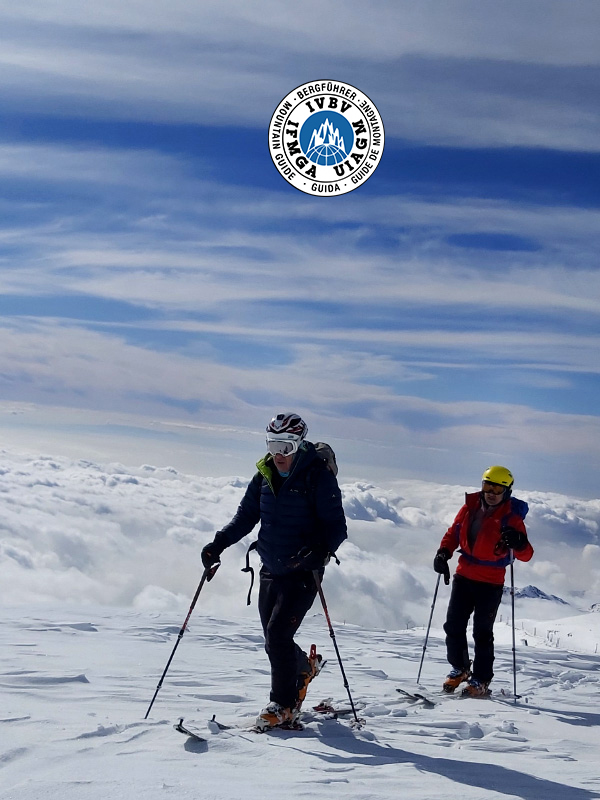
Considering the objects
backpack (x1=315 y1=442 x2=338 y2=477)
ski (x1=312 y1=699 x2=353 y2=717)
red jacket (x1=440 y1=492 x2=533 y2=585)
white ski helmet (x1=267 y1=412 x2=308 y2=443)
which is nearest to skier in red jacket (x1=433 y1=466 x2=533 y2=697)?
red jacket (x1=440 y1=492 x2=533 y2=585)

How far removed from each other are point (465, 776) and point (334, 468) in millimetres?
2576

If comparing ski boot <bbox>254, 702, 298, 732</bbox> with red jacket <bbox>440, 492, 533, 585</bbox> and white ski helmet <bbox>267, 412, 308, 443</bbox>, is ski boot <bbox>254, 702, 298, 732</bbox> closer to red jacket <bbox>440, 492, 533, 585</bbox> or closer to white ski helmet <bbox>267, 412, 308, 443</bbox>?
white ski helmet <bbox>267, 412, 308, 443</bbox>

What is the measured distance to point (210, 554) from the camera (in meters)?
6.64

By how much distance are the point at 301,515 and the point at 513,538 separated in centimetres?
293

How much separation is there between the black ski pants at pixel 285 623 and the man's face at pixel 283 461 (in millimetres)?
894

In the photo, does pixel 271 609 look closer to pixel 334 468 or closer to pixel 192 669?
→ pixel 334 468

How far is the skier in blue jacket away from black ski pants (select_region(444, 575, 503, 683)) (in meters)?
2.70

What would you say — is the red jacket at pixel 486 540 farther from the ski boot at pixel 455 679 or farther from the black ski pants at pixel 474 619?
the ski boot at pixel 455 679

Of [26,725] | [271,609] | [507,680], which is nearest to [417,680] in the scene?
[507,680]

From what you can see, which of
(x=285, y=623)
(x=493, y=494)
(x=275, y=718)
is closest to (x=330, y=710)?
(x=275, y=718)

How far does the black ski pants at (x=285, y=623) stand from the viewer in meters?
6.23

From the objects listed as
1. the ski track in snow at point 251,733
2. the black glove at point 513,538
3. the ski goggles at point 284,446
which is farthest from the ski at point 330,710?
the black glove at point 513,538

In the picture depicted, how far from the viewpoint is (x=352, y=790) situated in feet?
14.2

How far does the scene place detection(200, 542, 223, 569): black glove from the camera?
6.63 meters
